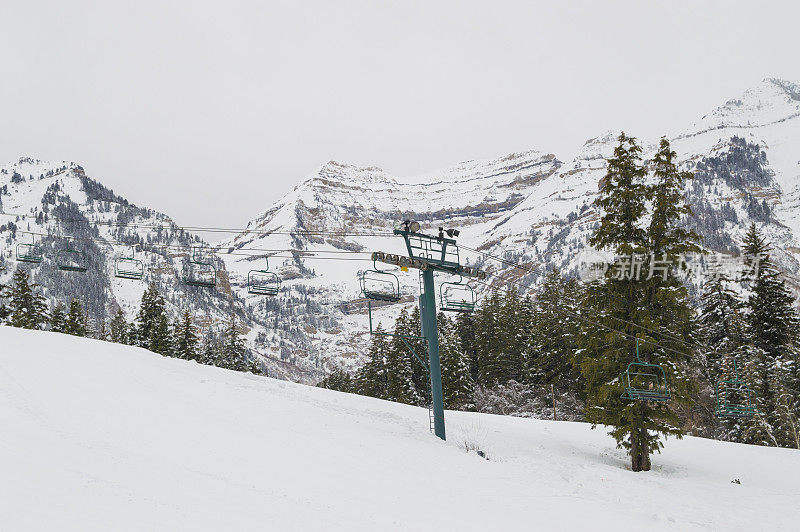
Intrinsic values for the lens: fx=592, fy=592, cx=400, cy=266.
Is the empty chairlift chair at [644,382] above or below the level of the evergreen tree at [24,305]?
below

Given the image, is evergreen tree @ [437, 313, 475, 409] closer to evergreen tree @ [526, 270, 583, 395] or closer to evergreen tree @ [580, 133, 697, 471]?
evergreen tree @ [526, 270, 583, 395]

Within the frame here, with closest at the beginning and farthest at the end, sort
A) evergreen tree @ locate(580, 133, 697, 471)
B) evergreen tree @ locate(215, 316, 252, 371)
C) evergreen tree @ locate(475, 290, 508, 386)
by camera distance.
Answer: evergreen tree @ locate(580, 133, 697, 471)
evergreen tree @ locate(475, 290, 508, 386)
evergreen tree @ locate(215, 316, 252, 371)

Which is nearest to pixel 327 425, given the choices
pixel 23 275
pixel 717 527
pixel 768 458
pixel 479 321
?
pixel 717 527

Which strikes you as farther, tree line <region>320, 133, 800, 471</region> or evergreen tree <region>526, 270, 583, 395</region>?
evergreen tree <region>526, 270, 583, 395</region>

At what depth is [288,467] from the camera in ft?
50.9

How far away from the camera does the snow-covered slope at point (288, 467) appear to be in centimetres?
1141

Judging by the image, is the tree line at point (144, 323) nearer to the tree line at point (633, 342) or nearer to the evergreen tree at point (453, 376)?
the tree line at point (633, 342)

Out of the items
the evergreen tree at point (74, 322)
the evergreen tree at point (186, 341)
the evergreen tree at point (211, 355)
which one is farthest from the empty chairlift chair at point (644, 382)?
the evergreen tree at point (74, 322)

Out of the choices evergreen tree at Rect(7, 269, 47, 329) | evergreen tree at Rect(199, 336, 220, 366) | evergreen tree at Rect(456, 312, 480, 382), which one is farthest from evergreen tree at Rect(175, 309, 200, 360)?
evergreen tree at Rect(456, 312, 480, 382)

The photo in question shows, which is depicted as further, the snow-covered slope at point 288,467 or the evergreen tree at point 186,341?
the evergreen tree at point 186,341

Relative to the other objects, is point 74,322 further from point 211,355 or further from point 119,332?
point 211,355

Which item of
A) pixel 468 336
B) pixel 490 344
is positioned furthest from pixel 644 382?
pixel 468 336

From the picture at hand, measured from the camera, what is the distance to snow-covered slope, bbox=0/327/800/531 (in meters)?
11.4

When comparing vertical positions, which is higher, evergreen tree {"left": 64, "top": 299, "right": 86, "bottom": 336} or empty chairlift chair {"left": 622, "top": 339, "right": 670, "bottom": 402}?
evergreen tree {"left": 64, "top": 299, "right": 86, "bottom": 336}
